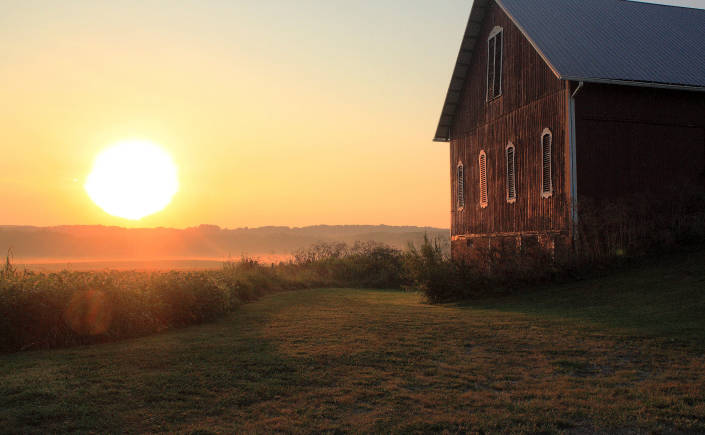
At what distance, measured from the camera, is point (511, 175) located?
2417cm

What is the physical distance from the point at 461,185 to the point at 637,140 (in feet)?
29.7

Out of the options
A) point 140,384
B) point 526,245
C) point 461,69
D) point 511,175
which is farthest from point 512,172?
point 140,384

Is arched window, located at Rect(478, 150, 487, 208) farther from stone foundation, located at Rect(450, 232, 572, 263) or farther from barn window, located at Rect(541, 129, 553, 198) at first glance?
barn window, located at Rect(541, 129, 553, 198)

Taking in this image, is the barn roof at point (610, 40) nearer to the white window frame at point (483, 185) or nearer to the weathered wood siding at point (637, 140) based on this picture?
the weathered wood siding at point (637, 140)

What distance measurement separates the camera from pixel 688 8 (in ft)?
90.3

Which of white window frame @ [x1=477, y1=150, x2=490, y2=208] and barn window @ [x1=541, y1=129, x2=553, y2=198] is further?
white window frame @ [x1=477, y1=150, x2=490, y2=208]

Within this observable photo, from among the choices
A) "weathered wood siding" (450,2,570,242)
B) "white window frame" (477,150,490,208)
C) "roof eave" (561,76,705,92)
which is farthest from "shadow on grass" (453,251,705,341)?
"white window frame" (477,150,490,208)

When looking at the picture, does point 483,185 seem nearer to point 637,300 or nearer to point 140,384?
point 637,300

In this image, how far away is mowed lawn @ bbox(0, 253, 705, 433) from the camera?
22.1 ft

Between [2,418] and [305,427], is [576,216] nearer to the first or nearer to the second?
[305,427]

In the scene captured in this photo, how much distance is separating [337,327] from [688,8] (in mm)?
23936

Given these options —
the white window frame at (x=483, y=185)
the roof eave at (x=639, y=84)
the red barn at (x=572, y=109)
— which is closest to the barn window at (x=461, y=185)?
the red barn at (x=572, y=109)

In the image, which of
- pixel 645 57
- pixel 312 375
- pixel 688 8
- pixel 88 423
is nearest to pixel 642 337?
pixel 312 375

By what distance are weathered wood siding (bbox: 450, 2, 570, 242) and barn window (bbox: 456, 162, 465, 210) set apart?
0.91 ft
